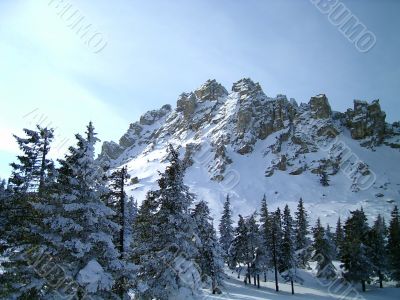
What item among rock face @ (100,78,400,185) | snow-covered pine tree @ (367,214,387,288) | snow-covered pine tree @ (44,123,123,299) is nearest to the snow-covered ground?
snow-covered pine tree @ (367,214,387,288)

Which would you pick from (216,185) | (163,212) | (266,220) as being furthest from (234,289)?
(216,185)

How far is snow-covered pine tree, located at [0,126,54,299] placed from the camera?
11594mm

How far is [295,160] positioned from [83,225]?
149 meters

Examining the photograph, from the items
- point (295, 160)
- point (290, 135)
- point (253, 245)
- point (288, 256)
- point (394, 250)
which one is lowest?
point (288, 256)

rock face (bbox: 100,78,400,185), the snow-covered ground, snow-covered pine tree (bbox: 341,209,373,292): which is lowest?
the snow-covered ground

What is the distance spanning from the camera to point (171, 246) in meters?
19.5

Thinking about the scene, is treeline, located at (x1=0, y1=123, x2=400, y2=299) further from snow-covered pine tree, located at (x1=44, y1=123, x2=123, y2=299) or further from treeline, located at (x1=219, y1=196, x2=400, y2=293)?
treeline, located at (x1=219, y1=196, x2=400, y2=293)

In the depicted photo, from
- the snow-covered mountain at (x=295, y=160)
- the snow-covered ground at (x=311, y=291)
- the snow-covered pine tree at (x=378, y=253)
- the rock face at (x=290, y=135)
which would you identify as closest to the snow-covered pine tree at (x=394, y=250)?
the snow-covered pine tree at (x=378, y=253)

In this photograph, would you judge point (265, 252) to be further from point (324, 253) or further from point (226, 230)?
point (226, 230)

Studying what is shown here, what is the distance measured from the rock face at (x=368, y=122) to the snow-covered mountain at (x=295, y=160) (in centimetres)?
44

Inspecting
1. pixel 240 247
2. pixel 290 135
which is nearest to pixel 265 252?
pixel 240 247

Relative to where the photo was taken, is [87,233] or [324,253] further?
[324,253]

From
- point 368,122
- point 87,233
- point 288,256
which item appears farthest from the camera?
point 368,122

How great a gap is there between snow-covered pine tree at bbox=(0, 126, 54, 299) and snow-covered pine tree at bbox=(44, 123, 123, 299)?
874 mm
